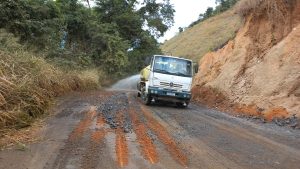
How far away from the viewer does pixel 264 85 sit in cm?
1898

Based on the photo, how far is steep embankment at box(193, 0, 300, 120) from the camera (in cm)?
1764

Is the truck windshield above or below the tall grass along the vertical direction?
above

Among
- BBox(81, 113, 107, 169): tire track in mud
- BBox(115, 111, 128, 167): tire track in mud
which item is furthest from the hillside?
BBox(81, 113, 107, 169): tire track in mud

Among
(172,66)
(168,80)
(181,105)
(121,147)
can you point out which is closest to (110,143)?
(121,147)

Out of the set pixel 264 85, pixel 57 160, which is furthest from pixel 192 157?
pixel 264 85

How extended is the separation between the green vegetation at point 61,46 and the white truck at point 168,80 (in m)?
4.35

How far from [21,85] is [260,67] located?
12131mm

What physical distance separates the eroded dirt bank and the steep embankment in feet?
9.95

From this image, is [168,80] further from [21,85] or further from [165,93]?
[21,85]

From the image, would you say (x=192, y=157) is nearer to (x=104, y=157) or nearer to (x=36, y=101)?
(x=104, y=157)

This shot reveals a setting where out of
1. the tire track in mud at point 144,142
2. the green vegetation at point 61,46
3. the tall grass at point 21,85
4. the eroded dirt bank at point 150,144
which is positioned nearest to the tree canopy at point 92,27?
the green vegetation at point 61,46

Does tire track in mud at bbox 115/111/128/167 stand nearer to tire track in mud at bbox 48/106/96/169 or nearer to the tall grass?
tire track in mud at bbox 48/106/96/169

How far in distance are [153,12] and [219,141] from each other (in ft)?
133

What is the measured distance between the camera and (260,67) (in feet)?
66.9
